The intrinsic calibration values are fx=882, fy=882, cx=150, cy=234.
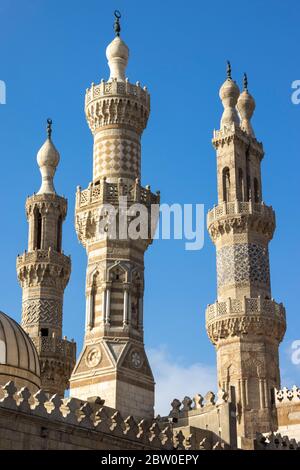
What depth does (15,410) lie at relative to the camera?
16859mm

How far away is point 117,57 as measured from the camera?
27.0 meters

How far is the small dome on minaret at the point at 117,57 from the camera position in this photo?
26.9 metres

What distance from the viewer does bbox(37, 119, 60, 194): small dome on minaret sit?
3475cm

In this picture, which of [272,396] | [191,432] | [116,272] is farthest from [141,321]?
[272,396]

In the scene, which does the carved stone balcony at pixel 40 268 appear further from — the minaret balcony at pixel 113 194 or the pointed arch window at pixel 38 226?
the minaret balcony at pixel 113 194

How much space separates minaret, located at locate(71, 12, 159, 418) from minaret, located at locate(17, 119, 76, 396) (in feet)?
27.8

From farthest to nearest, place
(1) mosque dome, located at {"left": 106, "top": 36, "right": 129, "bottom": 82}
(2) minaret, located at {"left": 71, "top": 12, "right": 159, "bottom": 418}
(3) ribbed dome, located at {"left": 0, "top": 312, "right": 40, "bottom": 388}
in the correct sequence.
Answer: (1) mosque dome, located at {"left": 106, "top": 36, "right": 129, "bottom": 82} → (2) minaret, located at {"left": 71, "top": 12, "right": 159, "bottom": 418} → (3) ribbed dome, located at {"left": 0, "top": 312, "right": 40, "bottom": 388}

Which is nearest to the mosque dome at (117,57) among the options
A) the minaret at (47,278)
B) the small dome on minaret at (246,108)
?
the minaret at (47,278)

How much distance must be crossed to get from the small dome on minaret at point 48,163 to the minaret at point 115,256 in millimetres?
8302

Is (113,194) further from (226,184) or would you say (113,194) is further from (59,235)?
(59,235)

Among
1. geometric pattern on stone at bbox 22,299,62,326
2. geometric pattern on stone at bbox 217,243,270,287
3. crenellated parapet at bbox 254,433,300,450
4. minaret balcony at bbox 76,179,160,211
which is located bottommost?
crenellated parapet at bbox 254,433,300,450

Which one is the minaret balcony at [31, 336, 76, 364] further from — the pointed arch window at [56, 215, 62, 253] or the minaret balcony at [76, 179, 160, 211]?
the minaret balcony at [76, 179, 160, 211]

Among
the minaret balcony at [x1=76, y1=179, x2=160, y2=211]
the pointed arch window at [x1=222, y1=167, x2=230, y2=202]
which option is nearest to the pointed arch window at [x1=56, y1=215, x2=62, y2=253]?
the pointed arch window at [x1=222, y1=167, x2=230, y2=202]
